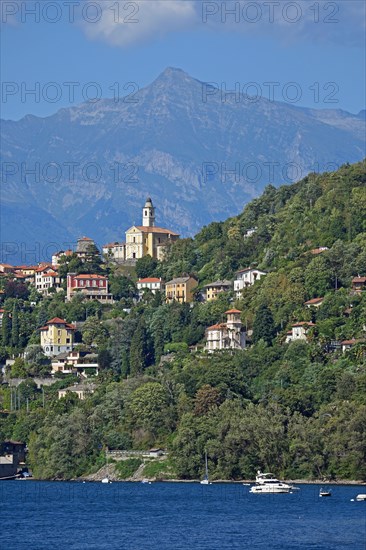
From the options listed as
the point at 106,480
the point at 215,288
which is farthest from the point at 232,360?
the point at 215,288

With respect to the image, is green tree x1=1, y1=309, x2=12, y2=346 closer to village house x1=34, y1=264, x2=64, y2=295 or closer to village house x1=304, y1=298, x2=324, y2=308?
village house x1=34, y1=264, x2=64, y2=295

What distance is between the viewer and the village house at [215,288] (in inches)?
5818

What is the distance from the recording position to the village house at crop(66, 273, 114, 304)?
158875 millimetres

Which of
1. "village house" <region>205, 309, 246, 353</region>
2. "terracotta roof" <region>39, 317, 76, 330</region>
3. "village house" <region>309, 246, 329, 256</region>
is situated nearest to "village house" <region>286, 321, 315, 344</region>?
"village house" <region>205, 309, 246, 353</region>

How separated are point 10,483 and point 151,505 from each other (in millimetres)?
28204

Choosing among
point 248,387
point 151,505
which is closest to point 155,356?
point 248,387

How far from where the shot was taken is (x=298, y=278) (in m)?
133

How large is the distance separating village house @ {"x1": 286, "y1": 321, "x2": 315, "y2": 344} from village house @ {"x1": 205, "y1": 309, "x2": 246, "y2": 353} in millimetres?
5765

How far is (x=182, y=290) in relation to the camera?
152 metres

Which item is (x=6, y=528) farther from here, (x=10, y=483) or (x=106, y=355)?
(x=106, y=355)

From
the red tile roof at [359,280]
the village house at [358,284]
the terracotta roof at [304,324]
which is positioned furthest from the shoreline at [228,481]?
the red tile roof at [359,280]

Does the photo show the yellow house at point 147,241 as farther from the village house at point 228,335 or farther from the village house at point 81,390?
the village house at point 81,390

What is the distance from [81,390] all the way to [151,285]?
102ft

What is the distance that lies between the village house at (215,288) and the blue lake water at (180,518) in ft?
151
